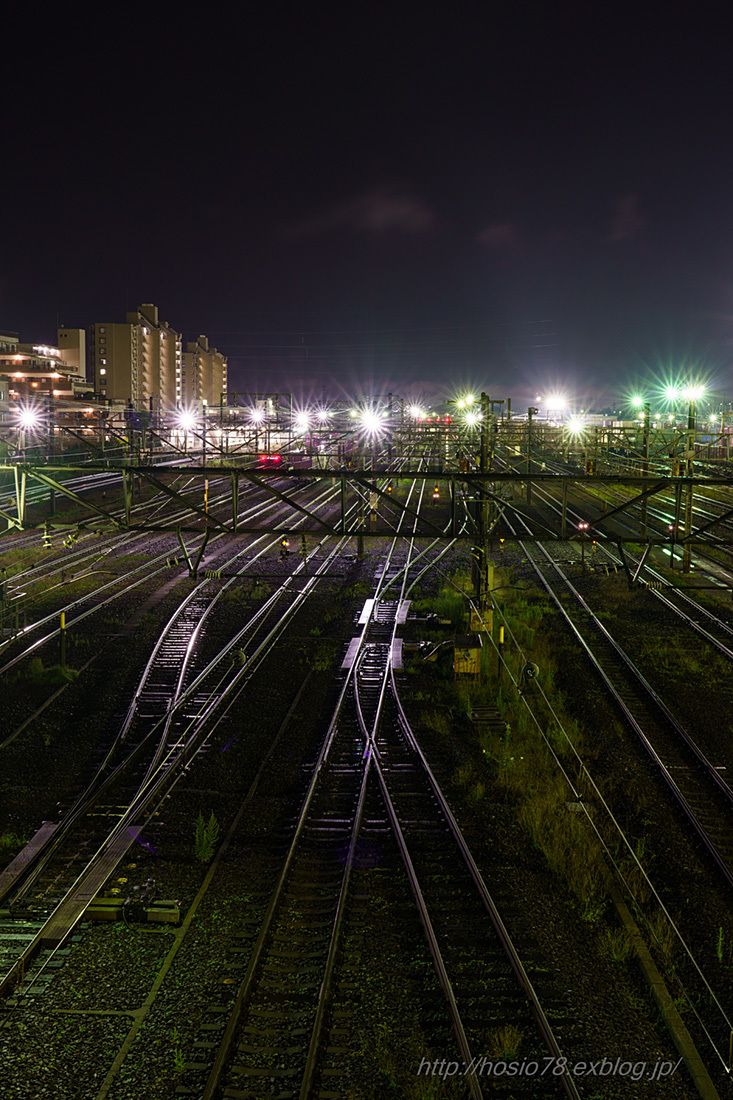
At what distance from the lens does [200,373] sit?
128 m

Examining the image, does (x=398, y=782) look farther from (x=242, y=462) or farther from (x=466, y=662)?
(x=242, y=462)

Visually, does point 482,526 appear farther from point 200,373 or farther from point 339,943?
point 200,373

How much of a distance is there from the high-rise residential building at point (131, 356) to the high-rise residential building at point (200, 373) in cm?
1916

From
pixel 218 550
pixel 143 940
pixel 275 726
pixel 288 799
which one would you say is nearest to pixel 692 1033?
pixel 143 940

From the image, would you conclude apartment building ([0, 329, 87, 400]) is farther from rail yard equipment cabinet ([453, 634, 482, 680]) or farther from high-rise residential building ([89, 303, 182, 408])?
rail yard equipment cabinet ([453, 634, 482, 680])

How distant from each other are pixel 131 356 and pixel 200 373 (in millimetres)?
37767

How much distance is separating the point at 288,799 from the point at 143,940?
2.95 meters

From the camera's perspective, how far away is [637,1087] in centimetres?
524

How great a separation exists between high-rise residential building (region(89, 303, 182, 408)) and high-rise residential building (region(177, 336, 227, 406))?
754 inches

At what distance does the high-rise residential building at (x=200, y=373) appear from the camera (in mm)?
124900

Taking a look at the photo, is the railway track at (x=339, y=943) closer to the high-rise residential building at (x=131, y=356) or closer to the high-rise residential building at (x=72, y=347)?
the high-rise residential building at (x=131, y=356)

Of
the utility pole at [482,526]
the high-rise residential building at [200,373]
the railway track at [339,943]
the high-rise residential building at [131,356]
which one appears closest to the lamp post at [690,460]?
the utility pole at [482,526]

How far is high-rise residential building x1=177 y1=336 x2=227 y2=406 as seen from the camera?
124900 mm

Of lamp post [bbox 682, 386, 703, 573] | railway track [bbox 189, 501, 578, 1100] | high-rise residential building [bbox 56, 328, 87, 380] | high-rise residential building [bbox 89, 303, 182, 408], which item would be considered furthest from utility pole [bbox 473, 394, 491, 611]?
high-rise residential building [bbox 56, 328, 87, 380]
